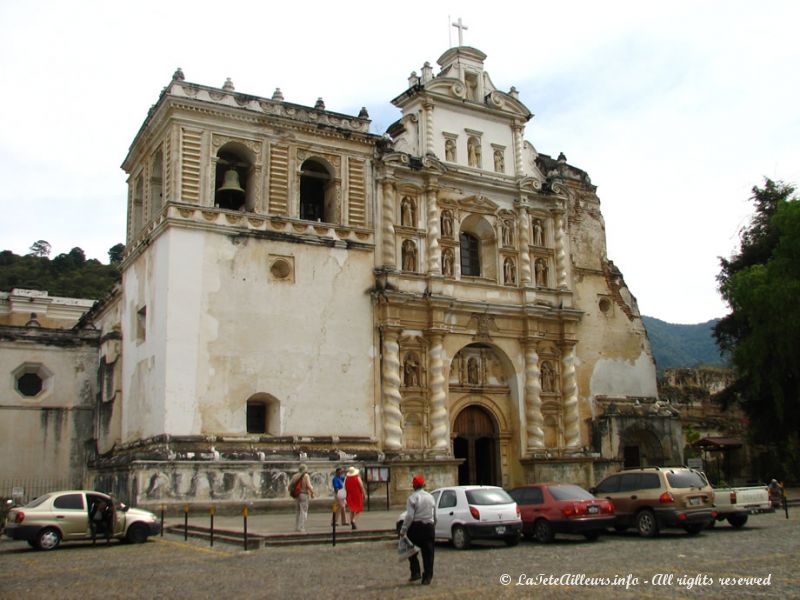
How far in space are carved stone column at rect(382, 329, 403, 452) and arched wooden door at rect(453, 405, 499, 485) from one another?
10.0ft

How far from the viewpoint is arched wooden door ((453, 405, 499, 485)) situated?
3020 cm

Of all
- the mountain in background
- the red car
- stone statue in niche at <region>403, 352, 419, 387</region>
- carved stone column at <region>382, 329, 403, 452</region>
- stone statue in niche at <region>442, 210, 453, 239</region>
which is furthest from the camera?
the mountain in background

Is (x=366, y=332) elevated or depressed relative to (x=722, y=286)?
depressed

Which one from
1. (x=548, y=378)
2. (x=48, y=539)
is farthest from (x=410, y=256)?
(x=48, y=539)

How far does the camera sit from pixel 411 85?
3147cm

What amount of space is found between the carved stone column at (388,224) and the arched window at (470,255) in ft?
12.4

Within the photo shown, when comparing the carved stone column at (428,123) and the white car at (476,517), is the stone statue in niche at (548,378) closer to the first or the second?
the carved stone column at (428,123)

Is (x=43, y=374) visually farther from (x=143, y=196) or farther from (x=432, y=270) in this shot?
(x=432, y=270)

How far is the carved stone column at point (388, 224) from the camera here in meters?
29.0

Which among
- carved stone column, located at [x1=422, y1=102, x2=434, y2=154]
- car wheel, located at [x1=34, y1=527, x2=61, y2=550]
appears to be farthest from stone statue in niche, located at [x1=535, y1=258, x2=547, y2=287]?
car wheel, located at [x1=34, y1=527, x2=61, y2=550]

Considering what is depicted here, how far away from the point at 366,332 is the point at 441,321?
2917 mm

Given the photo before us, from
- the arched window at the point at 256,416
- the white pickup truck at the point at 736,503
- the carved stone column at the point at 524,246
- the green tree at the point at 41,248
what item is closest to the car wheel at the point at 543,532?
the white pickup truck at the point at 736,503

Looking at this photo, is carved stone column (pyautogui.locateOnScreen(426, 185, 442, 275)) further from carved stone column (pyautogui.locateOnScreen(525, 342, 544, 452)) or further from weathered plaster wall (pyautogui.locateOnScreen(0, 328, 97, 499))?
weathered plaster wall (pyautogui.locateOnScreen(0, 328, 97, 499))

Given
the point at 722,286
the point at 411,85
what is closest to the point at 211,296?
the point at 411,85
